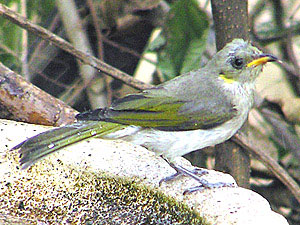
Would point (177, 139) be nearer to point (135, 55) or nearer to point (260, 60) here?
point (260, 60)

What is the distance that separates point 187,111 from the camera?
9.85 feet

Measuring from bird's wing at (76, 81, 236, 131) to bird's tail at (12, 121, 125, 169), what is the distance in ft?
0.24

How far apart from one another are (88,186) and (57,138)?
0.30 metres

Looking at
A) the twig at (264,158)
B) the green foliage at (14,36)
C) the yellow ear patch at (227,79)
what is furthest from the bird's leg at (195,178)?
the green foliage at (14,36)

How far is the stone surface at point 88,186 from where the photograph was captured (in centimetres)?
256

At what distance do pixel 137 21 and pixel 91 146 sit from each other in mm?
2398

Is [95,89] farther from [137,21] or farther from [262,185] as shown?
[262,185]

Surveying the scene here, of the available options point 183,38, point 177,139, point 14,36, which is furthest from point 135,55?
point 177,139

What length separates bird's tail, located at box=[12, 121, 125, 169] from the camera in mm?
2506

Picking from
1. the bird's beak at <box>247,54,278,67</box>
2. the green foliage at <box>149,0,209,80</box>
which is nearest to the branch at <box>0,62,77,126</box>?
the bird's beak at <box>247,54,278,67</box>

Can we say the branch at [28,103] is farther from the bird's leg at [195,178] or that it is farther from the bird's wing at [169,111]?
the bird's leg at [195,178]

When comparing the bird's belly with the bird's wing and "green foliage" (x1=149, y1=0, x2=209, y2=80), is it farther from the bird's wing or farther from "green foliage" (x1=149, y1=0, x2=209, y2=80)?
"green foliage" (x1=149, y1=0, x2=209, y2=80)

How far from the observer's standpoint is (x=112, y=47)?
5219 mm

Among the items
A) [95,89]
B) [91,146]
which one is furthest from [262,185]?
[91,146]
